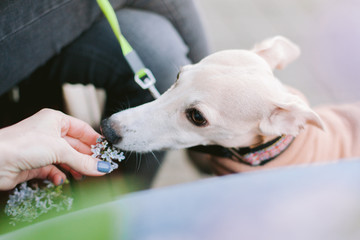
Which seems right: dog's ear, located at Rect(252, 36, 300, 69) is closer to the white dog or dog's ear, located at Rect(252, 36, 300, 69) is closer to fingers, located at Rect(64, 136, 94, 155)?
the white dog

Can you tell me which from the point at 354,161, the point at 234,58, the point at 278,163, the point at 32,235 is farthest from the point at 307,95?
the point at 32,235

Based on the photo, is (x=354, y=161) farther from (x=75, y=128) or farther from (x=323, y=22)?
(x=323, y=22)

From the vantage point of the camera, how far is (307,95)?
2.38m

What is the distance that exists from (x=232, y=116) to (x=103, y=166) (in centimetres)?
54

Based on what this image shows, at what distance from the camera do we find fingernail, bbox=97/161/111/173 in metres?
0.86

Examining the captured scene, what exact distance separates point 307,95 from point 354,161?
175 centimetres

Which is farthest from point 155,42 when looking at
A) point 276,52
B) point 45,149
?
point 45,149

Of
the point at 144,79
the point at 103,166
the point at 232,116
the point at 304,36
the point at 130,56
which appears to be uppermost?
the point at 130,56

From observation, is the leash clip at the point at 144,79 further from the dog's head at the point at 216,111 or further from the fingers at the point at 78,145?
the fingers at the point at 78,145

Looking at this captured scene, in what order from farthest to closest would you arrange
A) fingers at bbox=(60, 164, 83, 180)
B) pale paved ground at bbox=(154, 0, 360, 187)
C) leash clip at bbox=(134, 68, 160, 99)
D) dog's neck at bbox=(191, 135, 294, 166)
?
pale paved ground at bbox=(154, 0, 360, 187)
dog's neck at bbox=(191, 135, 294, 166)
leash clip at bbox=(134, 68, 160, 99)
fingers at bbox=(60, 164, 83, 180)

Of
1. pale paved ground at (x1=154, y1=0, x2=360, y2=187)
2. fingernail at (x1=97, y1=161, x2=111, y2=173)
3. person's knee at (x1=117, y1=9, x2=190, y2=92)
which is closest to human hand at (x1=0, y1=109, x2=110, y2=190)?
fingernail at (x1=97, y1=161, x2=111, y2=173)

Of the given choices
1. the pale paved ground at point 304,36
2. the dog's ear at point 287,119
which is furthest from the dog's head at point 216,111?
the pale paved ground at point 304,36

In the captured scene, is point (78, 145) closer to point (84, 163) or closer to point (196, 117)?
point (84, 163)

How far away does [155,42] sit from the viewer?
1.37 meters
